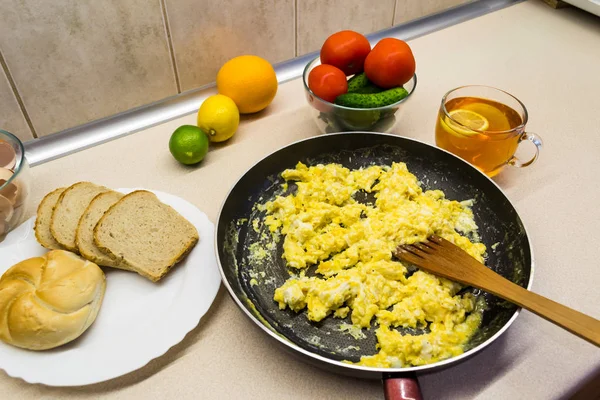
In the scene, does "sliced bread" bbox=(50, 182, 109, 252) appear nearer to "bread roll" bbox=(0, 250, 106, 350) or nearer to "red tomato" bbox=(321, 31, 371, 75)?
"bread roll" bbox=(0, 250, 106, 350)

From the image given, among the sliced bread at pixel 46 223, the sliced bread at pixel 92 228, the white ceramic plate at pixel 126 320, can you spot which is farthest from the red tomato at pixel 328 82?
the sliced bread at pixel 46 223

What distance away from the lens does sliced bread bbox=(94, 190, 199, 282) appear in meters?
0.97

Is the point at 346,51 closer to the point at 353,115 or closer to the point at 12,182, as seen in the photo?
the point at 353,115

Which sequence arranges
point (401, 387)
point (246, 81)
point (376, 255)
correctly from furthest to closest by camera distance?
point (246, 81) → point (376, 255) → point (401, 387)

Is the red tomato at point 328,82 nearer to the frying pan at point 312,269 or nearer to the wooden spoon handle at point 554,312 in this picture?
the frying pan at point 312,269

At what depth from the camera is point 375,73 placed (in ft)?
3.96

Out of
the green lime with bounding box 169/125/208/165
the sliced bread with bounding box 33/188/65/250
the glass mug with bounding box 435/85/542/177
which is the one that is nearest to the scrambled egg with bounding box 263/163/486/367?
the glass mug with bounding box 435/85/542/177

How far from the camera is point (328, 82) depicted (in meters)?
1.19

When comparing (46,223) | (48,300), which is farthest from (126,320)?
(46,223)

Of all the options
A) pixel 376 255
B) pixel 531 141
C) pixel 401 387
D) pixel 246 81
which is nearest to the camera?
pixel 401 387

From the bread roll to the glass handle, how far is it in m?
0.96

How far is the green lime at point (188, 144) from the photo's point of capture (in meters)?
1.20

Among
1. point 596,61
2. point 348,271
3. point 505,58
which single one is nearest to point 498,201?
point 348,271

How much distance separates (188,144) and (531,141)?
0.82m
